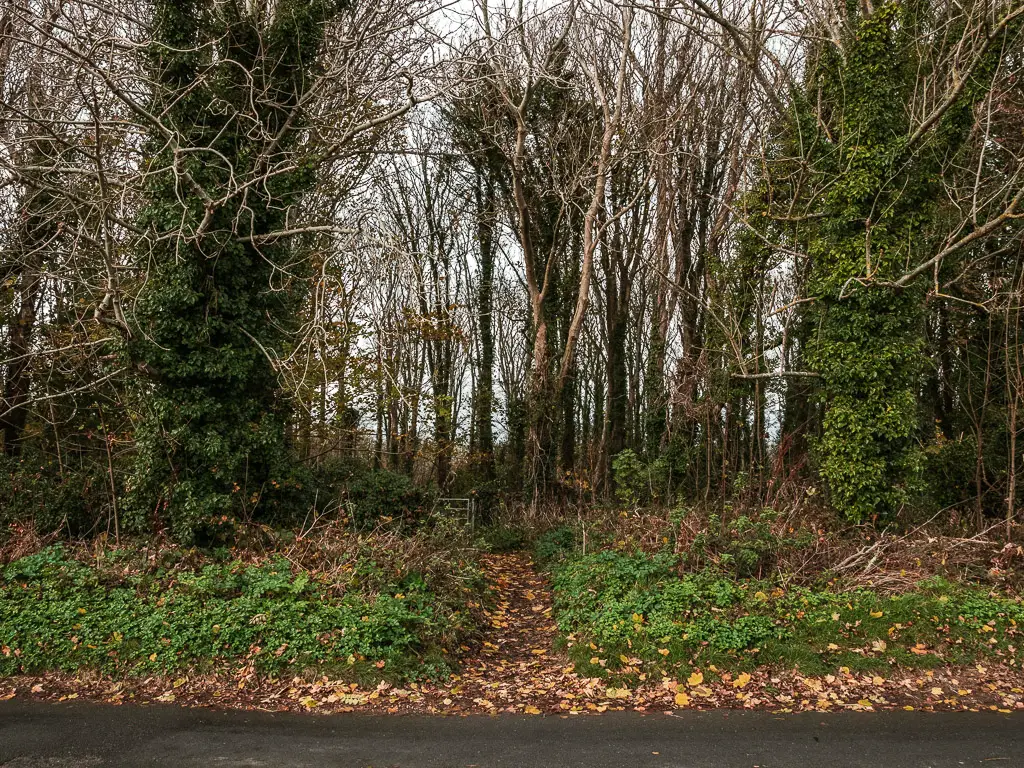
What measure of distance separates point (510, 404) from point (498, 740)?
1286cm

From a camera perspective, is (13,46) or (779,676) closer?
(779,676)

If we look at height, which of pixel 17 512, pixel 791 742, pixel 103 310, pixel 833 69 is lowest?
pixel 791 742

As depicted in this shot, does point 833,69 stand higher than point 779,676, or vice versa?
point 833,69

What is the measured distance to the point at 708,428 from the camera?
14.8 meters

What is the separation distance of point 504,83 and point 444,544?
12127 millimetres

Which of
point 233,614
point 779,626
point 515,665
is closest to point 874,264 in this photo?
point 779,626

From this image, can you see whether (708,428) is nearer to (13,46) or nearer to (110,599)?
(110,599)

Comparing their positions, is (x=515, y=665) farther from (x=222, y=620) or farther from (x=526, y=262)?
(x=526, y=262)

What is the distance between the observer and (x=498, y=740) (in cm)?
594

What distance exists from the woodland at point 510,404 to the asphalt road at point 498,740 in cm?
44

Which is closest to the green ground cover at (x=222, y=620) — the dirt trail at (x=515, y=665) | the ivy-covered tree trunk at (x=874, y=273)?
the dirt trail at (x=515, y=665)

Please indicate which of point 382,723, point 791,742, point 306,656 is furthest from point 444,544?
point 791,742

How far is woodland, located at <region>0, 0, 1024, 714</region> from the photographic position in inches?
298

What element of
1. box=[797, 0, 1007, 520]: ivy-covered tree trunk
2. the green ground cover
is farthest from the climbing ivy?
the green ground cover
